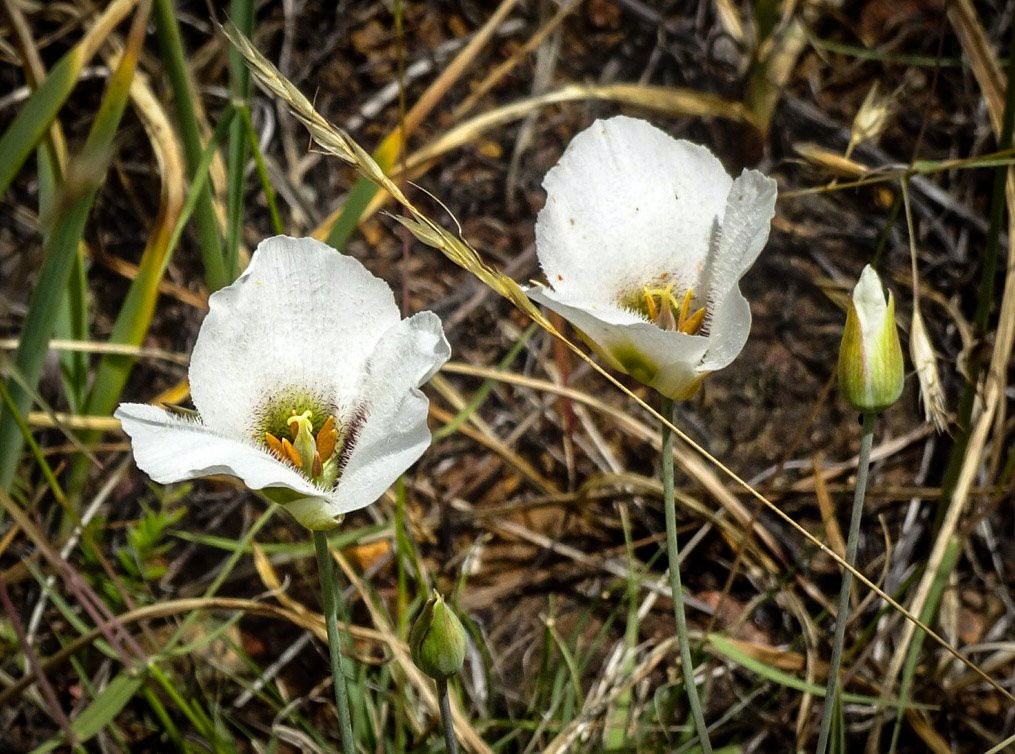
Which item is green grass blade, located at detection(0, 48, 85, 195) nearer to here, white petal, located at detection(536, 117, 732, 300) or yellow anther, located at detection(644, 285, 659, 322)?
white petal, located at detection(536, 117, 732, 300)

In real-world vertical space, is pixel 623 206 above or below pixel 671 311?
above

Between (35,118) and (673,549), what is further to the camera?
(35,118)

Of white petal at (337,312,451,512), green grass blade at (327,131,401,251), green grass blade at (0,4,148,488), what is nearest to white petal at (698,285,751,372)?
white petal at (337,312,451,512)

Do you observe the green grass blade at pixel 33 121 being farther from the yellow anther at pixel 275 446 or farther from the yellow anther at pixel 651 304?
the yellow anther at pixel 651 304

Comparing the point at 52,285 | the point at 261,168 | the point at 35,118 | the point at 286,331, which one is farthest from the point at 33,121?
the point at 286,331

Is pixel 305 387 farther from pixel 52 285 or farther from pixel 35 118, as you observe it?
pixel 35 118

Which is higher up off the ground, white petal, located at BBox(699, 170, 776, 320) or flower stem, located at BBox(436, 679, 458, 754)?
white petal, located at BBox(699, 170, 776, 320)

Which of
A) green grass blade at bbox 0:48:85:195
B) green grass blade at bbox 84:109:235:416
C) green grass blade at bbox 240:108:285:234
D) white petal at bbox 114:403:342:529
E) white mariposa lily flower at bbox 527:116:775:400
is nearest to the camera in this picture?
white petal at bbox 114:403:342:529
